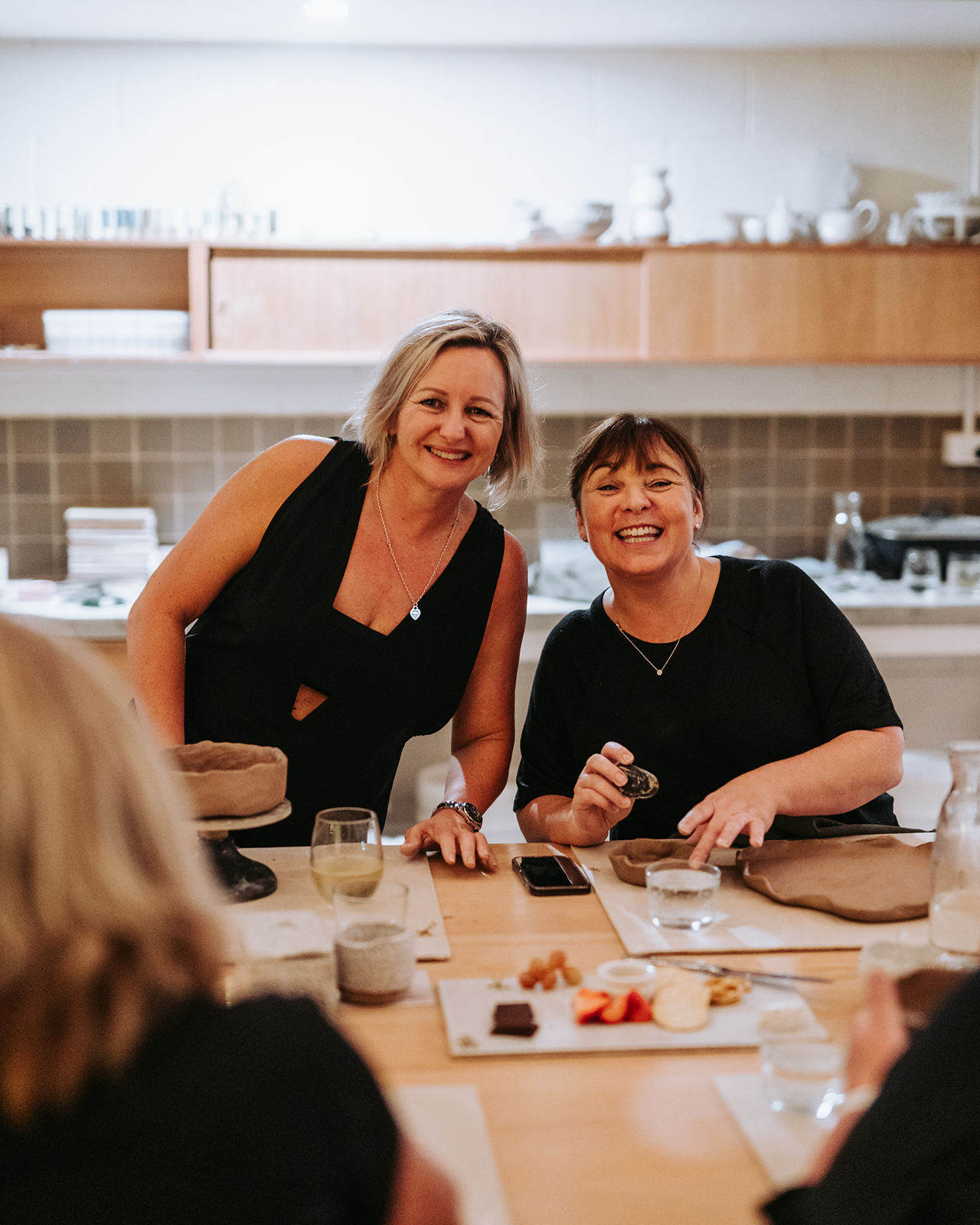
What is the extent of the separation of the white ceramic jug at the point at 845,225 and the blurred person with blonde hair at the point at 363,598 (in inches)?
92.0

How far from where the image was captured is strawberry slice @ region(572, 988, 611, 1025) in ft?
3.37

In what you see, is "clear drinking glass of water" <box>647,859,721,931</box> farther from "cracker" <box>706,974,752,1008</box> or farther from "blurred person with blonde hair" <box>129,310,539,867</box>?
"blurred person with blonde hair" <box>129,310,539,867</box>

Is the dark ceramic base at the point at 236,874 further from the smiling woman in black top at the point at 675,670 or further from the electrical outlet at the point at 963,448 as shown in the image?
the electrical outlet at the point at 963,448

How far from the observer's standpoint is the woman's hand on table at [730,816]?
1369 millimetres

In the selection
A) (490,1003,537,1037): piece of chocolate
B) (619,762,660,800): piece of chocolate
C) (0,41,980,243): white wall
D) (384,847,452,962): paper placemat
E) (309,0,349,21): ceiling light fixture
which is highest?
(309,0,349,21): ceiling light fixture

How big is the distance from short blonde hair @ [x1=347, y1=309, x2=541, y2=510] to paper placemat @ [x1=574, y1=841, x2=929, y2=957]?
2.69ft

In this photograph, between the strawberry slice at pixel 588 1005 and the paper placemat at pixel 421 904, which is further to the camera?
the paper placemat at pixel 421 904

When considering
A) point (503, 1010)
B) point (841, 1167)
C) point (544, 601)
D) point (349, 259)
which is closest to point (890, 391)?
point (544, 601)

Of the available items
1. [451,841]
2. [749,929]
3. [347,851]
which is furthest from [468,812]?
[749,929]

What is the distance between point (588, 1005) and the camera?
3.38ft

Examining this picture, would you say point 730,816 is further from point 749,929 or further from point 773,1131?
point 773,1131

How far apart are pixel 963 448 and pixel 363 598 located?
3.08 m

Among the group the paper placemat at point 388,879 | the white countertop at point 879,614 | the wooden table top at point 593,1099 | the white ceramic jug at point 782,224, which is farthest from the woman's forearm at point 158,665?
the white ceramic jug at point 782,224

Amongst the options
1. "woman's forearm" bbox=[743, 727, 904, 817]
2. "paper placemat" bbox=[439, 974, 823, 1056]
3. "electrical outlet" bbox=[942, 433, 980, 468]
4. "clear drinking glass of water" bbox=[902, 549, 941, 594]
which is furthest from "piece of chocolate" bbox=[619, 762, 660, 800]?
"electrical outlet" bbox=[942, 433, 980, 468]
